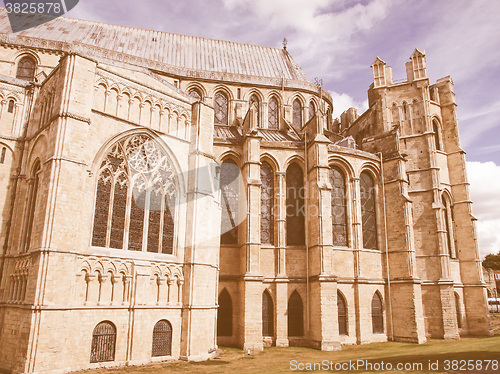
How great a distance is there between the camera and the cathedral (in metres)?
13.2

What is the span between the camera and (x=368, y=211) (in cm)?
2347

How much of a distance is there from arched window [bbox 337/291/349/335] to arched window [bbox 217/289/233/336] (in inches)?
230

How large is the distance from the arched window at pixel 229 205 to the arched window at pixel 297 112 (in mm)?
8793

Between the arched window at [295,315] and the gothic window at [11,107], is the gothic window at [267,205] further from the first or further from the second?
the gothic window at [11,107]

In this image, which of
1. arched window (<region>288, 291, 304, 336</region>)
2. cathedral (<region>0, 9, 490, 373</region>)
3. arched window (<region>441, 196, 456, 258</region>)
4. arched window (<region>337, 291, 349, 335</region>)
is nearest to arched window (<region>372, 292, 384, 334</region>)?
cathedral (<region>0, 9, 490, 373</region>)

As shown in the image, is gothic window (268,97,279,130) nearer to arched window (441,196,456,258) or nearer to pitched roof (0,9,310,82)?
pitched roof (0,9,310,82)

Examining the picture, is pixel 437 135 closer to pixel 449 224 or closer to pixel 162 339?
pixel 449 224

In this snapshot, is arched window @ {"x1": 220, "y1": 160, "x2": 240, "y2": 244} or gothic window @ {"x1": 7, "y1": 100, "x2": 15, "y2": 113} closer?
gothic window @ {"x1": 7, "y1": 100, "x2": 15, "y2": 113}

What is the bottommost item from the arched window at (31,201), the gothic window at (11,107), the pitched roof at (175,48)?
the arched window at (31,201)

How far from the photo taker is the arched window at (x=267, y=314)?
1980 cm

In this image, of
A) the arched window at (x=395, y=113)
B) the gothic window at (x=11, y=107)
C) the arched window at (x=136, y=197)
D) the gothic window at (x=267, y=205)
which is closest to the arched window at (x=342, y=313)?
the gothic window at (x=267, y=205)

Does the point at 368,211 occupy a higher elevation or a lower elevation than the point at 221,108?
lower

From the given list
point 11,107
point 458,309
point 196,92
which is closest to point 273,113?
point 196,92

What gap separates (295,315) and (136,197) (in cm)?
1058
